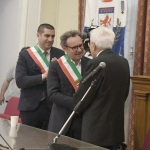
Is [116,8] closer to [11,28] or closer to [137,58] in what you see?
[137,58]

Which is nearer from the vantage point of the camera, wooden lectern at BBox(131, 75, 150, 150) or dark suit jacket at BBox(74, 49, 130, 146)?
dark suit jacket at BBox(74, 49, 130, 146)

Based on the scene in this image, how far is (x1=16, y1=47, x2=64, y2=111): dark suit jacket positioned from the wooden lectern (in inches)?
31.7

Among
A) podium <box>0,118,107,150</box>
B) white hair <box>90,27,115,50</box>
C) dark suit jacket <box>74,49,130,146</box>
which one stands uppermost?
white hair <box>90,27,115,50</box>

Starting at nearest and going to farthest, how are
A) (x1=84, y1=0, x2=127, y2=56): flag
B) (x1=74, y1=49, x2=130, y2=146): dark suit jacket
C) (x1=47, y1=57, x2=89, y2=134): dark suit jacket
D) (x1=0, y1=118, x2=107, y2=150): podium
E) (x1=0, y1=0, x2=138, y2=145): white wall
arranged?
1. (x1=0, y1=118, x2=107, y2=150): podium
2. (x1=74, y1=49, x2=130, y2=146): dark suit jacket
3. (x1=47, y1=57, x2=89, y2=134): dark suit jacket
4. (x1=84, y1=0, x2=127, y2=56): flag
5. (x1=0, y1=0, x2=138, y2=145): white wall

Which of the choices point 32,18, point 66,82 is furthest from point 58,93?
point 32,18

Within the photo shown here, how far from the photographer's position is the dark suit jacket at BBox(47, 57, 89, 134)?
2.66m

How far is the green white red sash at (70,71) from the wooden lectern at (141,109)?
55 centimetres

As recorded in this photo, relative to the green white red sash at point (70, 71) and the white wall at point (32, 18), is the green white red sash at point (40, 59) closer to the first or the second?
the green white red sash at point (70, 71)

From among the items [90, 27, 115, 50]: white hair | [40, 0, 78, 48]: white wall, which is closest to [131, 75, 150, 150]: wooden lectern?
[90, 27, 115, 50]: white hair

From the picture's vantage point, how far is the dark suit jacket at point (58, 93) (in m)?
2.66

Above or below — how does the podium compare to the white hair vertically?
below

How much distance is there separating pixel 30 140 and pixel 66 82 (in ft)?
2.13

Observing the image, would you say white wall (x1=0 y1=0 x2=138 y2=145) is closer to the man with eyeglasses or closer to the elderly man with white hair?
the man with eyeglasses

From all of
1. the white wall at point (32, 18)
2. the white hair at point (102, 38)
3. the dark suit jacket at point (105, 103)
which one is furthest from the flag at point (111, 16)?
the dark suit jacket at point (105, 103)
